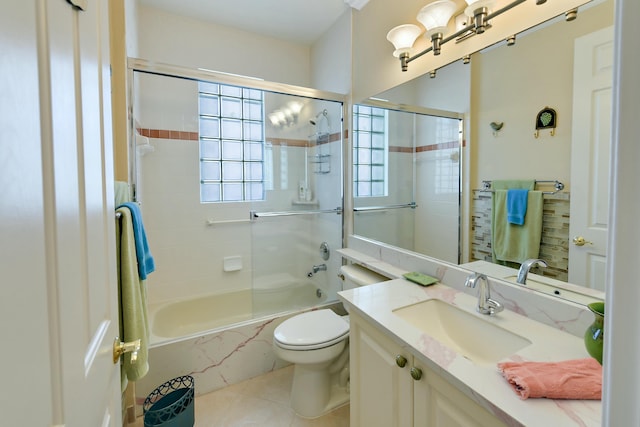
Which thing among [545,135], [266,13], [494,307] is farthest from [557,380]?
[266,13]

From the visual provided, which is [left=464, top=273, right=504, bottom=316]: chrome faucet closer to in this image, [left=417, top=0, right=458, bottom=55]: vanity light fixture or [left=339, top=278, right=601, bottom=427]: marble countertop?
[left=339, top=278, right=601, bottom=427]: marble countertop

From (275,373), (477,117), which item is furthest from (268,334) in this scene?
(477,117)

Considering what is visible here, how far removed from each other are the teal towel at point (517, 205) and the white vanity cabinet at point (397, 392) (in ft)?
2.45

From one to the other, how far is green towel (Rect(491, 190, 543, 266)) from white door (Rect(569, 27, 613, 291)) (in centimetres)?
12

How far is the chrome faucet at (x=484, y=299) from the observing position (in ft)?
3.67

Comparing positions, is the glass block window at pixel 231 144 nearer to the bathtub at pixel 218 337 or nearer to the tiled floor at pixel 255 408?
the bathtub at pixel 218 337

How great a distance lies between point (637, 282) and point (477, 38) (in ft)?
4.61

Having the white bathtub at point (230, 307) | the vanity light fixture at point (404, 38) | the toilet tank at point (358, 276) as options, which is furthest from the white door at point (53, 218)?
the white bathtub at point (230, 307)

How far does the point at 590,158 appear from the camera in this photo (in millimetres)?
967

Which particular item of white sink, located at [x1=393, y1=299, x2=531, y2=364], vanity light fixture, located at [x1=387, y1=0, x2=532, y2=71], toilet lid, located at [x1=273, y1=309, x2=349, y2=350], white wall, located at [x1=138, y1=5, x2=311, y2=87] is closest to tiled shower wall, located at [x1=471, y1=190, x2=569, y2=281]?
white sink, located at [x1=393, y1=299, x2=531, y2=364]

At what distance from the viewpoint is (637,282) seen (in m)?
0.30

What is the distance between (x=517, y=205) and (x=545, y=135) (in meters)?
0.29

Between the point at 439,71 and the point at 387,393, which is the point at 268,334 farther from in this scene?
the point at 439,71

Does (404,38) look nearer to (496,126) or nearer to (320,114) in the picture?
(496,126)
